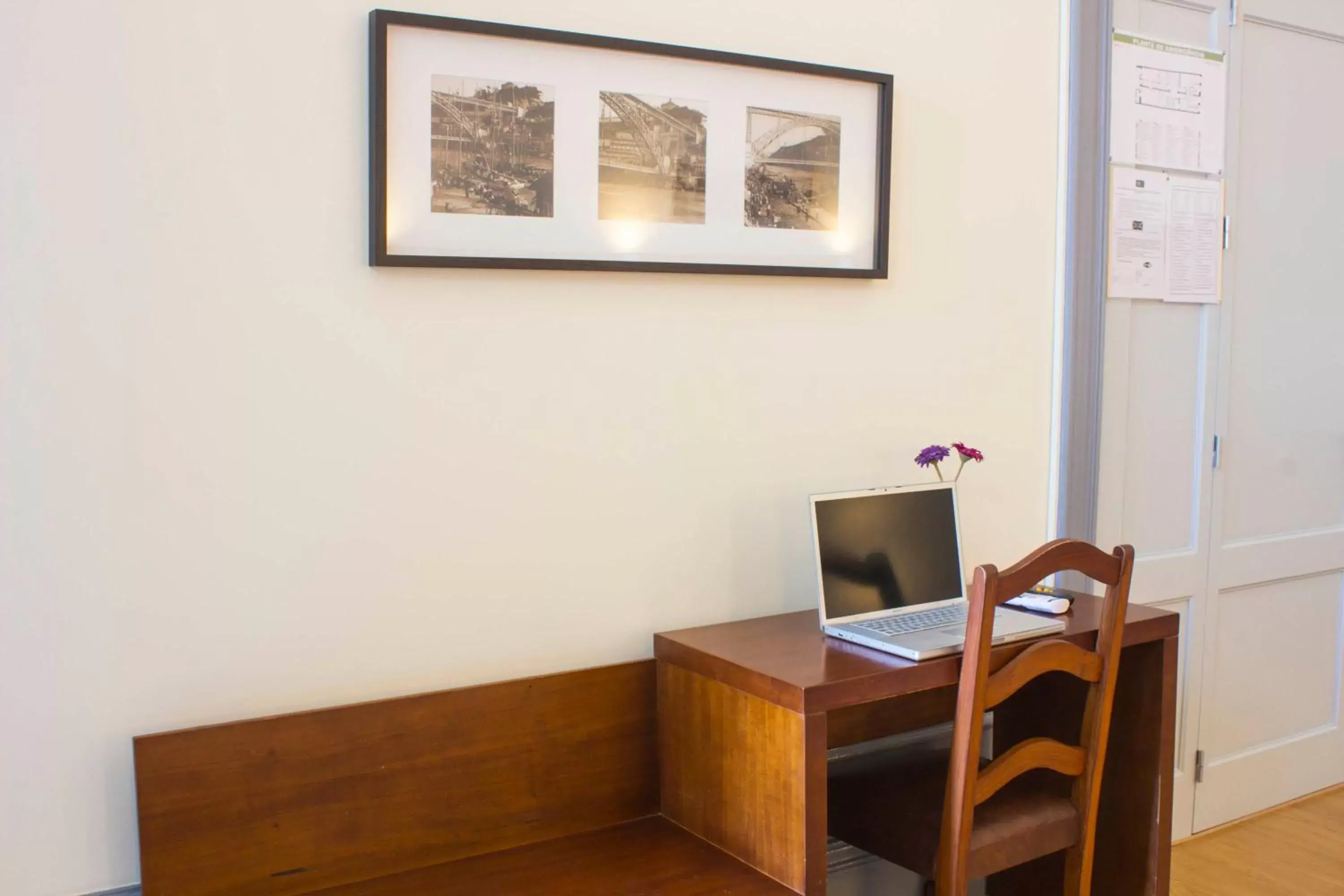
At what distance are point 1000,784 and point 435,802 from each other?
914mm

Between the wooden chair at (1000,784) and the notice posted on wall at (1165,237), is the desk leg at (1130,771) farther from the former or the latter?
the notice posted on wall at (1165,237)

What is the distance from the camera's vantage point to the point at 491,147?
1930 mm

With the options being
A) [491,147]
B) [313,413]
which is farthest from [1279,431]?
[313,413]

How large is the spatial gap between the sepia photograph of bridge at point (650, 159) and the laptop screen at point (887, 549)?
1.90ft

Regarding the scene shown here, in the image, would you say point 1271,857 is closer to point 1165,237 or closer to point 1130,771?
point 1130,771

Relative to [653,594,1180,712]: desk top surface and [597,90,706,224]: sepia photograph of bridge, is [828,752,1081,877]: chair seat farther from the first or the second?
[597,90,706,224]: sepia photograph of bridge

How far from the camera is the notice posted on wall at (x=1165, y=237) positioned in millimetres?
2779

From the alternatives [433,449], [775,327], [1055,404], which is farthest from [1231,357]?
[433,449]

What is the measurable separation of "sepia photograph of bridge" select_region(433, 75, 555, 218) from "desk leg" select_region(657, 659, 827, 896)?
0.85m

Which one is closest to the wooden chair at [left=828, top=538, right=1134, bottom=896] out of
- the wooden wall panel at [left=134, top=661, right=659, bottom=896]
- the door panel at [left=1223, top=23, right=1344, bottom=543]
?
the wooden wall panel at [left=134, top=661, right=659, bottom=896]

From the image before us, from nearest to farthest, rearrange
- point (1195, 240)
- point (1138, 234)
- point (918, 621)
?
1. point (918, 621)
2. point (1138, 234)
3. point (1195, 240)

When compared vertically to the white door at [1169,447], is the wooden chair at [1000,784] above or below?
below

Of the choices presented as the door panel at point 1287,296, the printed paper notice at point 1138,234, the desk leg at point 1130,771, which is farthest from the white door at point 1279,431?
the desk leg at point 1130,771

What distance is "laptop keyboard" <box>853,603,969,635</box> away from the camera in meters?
2.06
